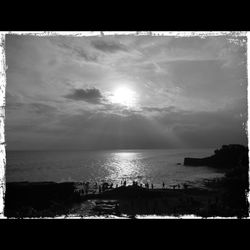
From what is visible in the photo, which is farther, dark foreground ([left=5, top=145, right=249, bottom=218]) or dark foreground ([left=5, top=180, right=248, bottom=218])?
dark foreground ([left=5, top=145, right=249, bottom=218])

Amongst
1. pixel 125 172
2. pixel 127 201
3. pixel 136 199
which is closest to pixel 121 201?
pixel 136 199

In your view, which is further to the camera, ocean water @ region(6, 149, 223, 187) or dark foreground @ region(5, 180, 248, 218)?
ocean water @ region(6, 149, 223, 187)

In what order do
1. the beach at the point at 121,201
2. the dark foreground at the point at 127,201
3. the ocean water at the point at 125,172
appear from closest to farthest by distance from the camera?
the dark foreground at the point at 127,201
the beach at the point at 121,201
the ocean water at the point at 125,172

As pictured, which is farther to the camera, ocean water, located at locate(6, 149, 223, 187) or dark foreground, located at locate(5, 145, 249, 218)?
ocean water, located at locate(6, 149, 223, 187)

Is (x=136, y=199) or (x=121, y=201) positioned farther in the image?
(x=121, y=201)

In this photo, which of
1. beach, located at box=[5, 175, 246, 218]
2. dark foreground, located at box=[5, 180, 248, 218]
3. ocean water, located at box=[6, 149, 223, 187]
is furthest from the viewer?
ocean water, located at box=[6, 149, 223, 187]

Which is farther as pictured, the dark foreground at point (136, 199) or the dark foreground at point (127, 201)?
the dark foreground at point (136, 199)

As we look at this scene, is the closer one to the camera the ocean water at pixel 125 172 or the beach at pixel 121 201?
the beach at pixel 121 201

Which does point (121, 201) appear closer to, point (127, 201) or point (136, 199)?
point (136, 199)

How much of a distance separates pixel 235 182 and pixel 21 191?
295 inches

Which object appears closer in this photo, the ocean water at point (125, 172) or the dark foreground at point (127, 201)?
the dark foreground at point (127, 201)

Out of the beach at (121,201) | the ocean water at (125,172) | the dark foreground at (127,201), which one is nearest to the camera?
the dark foreground at (127,201)

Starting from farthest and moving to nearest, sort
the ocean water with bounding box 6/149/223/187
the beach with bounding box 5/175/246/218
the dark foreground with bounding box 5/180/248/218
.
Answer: the ocean water with bounding box 6/149/223/187
the beach with bounding box 5/175/246/218
the dark foreground with bounding box 5/180/248/218
